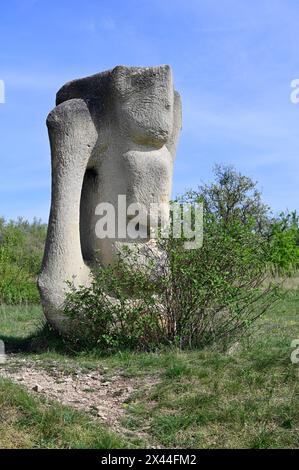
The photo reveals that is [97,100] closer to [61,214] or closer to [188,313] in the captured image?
[61,214]

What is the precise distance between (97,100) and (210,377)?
3.61 m

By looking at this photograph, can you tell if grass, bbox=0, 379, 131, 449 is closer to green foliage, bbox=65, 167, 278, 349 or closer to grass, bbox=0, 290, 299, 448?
grass, bbox=0, 290, 299, 448

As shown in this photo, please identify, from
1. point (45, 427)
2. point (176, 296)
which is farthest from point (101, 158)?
point (45, 427)

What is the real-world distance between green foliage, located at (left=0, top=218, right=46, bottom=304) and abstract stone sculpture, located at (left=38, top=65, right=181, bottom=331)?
7182 millimetres

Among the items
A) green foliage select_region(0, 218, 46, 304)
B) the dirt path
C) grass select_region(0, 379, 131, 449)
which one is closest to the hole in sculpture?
the dirt path

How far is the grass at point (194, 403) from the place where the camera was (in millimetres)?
4914

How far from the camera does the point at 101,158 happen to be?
7965mm

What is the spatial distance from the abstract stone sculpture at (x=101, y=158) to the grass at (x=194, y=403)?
1.14 meters

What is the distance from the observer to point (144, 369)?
20.7 feet

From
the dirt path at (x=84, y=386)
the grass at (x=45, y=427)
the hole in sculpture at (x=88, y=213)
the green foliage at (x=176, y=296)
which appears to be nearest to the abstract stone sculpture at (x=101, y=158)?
the hole in sculpture at (x=88, y=213)

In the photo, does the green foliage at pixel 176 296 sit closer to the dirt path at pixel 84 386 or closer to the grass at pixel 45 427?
the dirt path at pixel 84 386

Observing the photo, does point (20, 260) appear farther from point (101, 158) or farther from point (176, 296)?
point (176, 296)

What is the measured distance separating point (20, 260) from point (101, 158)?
12.0 metres
